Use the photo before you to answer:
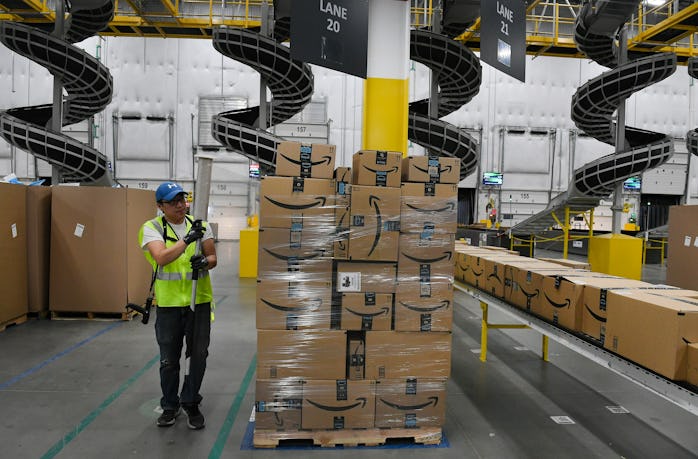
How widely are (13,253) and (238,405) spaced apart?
4087mm

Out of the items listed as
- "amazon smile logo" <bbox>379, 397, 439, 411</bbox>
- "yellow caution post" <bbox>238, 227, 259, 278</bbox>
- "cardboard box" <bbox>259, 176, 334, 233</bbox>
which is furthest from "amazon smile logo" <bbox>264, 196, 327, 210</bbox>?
"yellow caution post" <bbox>238, 227, 259, 278</bbox>

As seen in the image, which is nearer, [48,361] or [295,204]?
[295,204]

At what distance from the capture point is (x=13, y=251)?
18.7 feet

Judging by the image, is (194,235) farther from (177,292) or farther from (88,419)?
(88,419)

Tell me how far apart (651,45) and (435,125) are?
327 inches

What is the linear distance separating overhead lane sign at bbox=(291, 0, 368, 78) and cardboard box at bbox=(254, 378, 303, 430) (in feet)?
10.0

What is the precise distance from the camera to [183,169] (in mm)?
18625

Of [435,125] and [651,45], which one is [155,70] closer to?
[435,125]

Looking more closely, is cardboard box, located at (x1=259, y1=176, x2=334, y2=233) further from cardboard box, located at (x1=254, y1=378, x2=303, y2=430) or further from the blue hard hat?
cardboard box, located at (x1=254, y1=378, x2=303, y2=430)

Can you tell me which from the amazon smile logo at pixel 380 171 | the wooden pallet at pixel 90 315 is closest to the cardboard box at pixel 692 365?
the amazon smile logo at pixel 380 171

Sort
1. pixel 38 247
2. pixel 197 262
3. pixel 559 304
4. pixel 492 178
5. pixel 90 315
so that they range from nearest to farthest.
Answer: pixel 197 262, pixel 559 304, pixel 38 247, pixel 90 315, pixel 492 178

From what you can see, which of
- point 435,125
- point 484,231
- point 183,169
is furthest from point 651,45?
point 183,169

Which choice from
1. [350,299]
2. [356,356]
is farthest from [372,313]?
[356,356]

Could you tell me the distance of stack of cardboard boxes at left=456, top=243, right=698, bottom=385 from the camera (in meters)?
2.18
